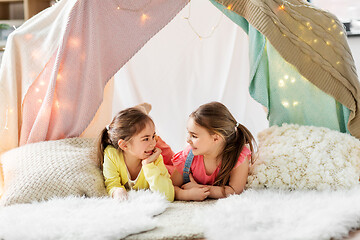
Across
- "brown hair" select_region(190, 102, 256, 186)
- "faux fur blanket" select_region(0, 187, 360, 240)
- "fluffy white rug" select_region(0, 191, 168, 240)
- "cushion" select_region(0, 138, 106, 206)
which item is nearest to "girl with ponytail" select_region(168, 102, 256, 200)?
"brown hair" select_region(190, 102, 256, 186)

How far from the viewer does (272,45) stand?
177cm

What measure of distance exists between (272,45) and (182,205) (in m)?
Result: 0.73

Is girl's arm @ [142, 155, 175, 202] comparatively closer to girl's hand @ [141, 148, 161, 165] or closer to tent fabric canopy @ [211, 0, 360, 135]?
girl's hand @ [141, 148, 161, 165]

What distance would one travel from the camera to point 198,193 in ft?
5.27

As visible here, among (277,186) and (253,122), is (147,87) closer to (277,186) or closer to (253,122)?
(253,122)

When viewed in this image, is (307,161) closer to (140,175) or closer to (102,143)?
(140,175)

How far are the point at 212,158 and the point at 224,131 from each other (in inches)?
4.9

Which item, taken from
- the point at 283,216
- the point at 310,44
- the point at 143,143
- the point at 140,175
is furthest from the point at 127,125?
the point at 310,44

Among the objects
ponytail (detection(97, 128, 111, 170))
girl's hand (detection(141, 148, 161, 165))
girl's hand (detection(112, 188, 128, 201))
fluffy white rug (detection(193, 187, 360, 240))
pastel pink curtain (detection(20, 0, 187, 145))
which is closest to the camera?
fluffy white rug (detection(193, 187, 360, 240))

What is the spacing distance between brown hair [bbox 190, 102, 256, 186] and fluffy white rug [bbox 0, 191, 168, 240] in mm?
293

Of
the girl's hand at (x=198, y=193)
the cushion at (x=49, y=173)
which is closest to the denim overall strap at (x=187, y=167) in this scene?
the girl's hand at (x=198, y=193)

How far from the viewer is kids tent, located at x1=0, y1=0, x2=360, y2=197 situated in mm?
1826

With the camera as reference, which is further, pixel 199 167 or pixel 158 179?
pixel 199 167

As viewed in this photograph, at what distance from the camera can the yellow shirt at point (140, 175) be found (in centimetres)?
159
